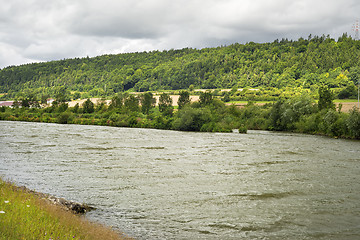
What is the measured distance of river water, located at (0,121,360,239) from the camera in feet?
52.6

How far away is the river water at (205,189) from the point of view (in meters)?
16.0

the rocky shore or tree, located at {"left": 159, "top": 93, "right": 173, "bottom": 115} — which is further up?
tree, located at {"left": 159, "top": 93, "right": 173, "bottom": 115}

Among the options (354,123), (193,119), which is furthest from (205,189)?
(193,119)

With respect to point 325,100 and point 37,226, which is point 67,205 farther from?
point 325,100

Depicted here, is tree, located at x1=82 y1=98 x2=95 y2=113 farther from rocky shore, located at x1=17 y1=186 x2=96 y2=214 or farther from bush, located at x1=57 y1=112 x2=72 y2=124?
rocky shore, located at x1=17 y1=186 x2=96 y2=214

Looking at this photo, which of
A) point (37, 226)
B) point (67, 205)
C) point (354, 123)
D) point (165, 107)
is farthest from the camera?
point (165, 107)

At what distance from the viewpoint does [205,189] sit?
23656 mm

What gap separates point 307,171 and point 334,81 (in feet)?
542

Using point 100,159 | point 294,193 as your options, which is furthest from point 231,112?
point 294,193

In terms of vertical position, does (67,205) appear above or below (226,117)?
below

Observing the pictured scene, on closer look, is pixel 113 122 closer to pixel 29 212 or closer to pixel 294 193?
pixel 294 193

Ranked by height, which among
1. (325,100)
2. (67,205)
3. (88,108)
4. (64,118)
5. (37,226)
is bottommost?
(67,205)

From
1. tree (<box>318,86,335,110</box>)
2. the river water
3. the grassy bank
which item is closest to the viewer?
the grassy bank

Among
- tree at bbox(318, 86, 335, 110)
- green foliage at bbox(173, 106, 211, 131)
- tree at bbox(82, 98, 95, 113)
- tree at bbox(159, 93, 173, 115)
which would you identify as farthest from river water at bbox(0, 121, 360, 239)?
tree at bbox(82, 98, 95, 113)
